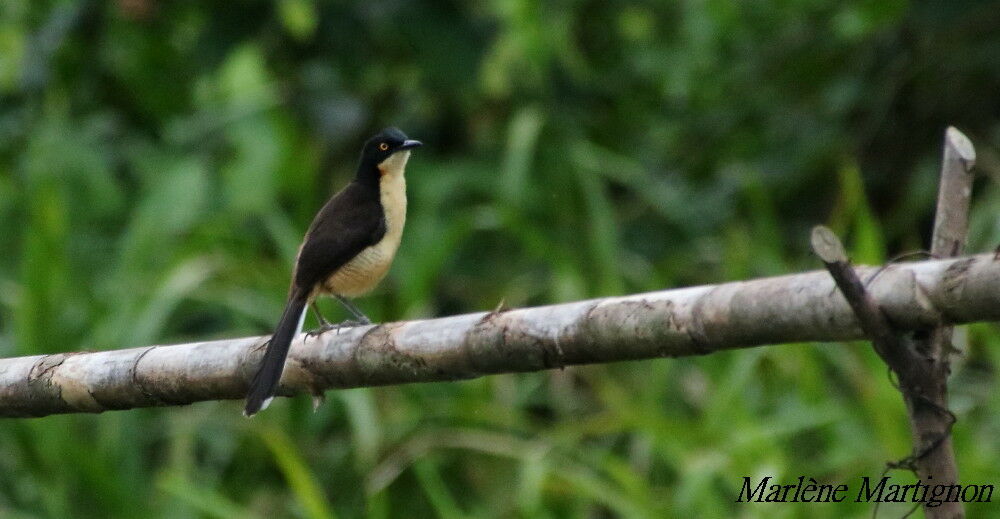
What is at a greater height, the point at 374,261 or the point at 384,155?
the point at 384,155

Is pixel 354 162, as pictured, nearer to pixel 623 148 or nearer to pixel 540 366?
pixel 623 148

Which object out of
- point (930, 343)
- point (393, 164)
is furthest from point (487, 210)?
point (930, 343)

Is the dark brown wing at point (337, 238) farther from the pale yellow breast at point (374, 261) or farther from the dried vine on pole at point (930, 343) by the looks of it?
the dried vine on pole at point (930, 343)

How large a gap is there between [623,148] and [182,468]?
3369 millimetres

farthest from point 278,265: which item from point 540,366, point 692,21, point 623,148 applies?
point 540,366

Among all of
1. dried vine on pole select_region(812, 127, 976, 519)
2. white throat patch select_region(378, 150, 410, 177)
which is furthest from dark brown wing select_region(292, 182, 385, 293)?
dried vine on pole select_region(812, 127, 976, 519)

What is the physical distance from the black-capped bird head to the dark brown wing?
0.25 meters

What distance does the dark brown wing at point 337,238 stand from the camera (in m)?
4.45

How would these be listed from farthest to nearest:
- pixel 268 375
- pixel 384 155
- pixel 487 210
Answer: pixel 487 210 → pixel 384 155 → pixel 268 375

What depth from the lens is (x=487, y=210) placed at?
649 cm

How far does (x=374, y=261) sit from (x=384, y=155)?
0.55 meters

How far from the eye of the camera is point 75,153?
22.2 feet
